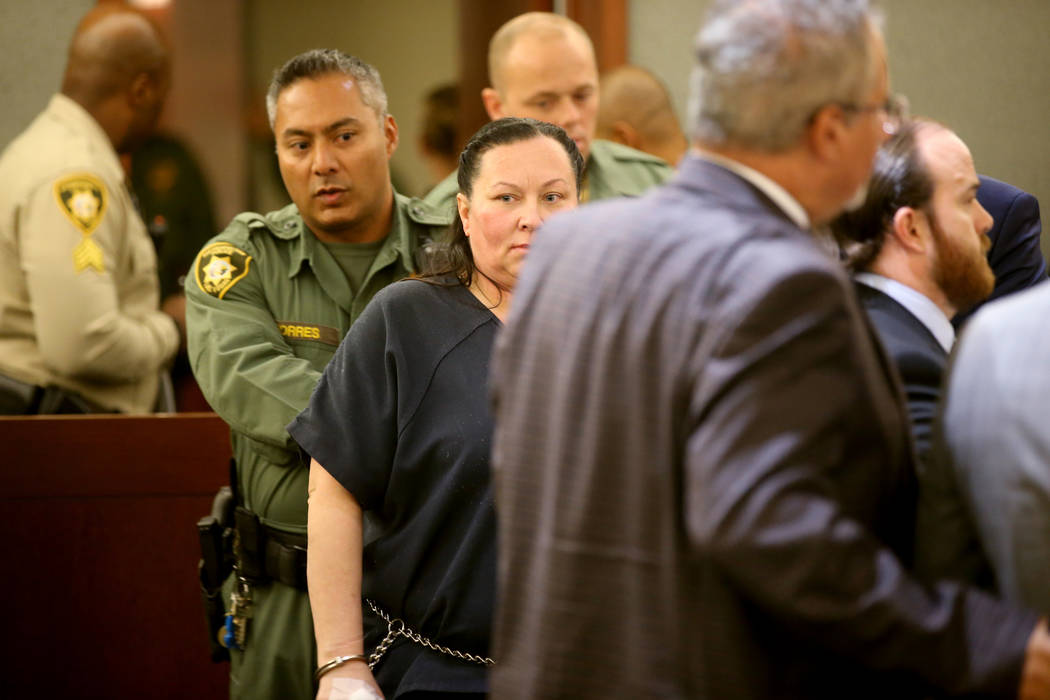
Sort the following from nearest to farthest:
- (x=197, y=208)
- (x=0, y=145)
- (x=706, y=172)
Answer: (x=706, y=172) → (x=0, y=145) → (x=197, y=208)

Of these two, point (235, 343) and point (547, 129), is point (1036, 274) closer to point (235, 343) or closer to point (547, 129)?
point (547, 129)

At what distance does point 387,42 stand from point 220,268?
273 centimetres

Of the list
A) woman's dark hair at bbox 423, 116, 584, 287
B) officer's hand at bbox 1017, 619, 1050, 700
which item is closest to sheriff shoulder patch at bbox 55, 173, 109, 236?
woman's dark hair at bbox 423, 116, 584, 287

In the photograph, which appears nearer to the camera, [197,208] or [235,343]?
[235,343]

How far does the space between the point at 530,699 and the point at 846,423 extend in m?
0.41

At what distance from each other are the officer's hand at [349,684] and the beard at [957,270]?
0.98m

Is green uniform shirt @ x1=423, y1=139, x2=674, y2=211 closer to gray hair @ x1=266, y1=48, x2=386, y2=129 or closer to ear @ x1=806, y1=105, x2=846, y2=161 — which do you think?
gray hair @ x1=266, y1=48, x2=386, y2=129

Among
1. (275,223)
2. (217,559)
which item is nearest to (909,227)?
(275,223)

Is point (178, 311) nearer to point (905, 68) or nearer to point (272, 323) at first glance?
point (272, 323)

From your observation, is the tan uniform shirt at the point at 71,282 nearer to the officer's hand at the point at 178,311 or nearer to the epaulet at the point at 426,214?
the officer's hand at the point at 178,311

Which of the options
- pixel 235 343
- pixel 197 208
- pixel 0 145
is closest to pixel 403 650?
pixel 235 343

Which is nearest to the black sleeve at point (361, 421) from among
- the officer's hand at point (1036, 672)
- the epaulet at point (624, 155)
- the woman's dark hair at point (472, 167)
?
the woman's dark hair at point (472, 167)

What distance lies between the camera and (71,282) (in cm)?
282

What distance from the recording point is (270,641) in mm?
2141
